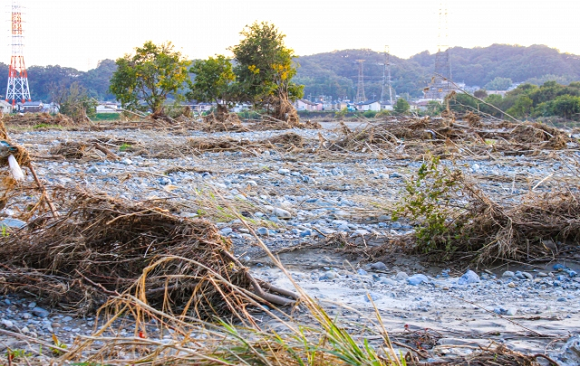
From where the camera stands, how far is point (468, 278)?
2.96m

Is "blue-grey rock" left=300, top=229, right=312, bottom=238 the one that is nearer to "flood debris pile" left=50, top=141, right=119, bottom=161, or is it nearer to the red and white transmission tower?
"flood debris pile" left=50, top=141, right=119, bottom=161

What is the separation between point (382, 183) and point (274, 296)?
12.9ft

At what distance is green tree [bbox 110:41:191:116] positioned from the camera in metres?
23.1

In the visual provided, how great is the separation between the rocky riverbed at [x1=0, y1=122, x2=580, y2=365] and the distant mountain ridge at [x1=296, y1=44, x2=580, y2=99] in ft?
140

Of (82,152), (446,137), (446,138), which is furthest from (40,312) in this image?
(446,137)

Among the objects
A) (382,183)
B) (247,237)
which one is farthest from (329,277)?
(382,183)

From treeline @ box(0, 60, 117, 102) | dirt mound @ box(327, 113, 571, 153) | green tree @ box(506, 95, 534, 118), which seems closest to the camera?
dirt mound @ box(327, 113, 571, 153)

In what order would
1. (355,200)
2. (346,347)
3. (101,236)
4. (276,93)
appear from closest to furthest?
(346,347) → (101,236) → (355,200) → (276,93)

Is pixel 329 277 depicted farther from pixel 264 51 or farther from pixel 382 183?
pixel 264 51

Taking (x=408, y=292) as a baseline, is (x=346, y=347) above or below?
above

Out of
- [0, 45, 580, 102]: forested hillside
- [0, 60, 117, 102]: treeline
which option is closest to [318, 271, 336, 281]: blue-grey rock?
[0, 45, 580, 102]: forested hillside

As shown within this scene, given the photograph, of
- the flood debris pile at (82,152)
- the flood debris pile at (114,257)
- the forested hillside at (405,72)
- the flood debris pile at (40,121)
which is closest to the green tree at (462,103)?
the flood debris pile at (114,257)

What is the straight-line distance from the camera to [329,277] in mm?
2971

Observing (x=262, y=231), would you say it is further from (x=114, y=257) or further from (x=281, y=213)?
(x=114, y=257)
